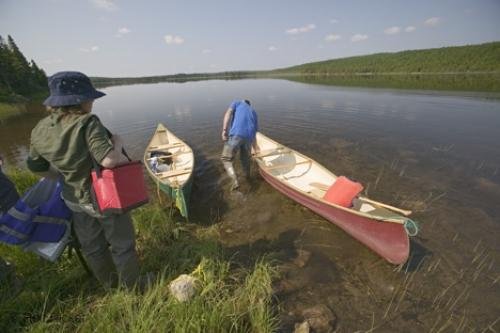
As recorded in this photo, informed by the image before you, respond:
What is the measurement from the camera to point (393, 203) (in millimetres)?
7164

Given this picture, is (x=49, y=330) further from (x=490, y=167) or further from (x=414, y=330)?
(x=490, y=167)

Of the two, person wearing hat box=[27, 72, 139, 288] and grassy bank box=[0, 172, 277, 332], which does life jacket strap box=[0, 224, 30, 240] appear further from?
grassy bank box=[0, 172, 277, 332]

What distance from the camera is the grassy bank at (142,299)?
303 cm

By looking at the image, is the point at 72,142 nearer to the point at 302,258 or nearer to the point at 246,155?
the point at 302,258

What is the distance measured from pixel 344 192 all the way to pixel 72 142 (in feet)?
16.6

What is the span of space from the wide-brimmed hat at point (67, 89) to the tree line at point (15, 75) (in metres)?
50.7

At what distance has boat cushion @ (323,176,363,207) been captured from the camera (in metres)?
5.41

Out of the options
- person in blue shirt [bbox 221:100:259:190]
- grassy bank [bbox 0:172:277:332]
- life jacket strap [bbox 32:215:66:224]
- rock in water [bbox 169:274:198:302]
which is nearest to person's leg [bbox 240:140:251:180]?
person in blue shirt [bbox 221:100:259:190]

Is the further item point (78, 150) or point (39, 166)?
point (39, 166)

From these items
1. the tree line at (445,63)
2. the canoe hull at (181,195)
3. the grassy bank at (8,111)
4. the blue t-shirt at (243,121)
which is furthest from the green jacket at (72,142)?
the tree line at (445,63)

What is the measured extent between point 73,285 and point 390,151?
12.1 meters

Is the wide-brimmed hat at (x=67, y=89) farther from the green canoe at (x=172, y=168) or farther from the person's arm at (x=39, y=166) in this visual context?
the green canoe at (x=172, y=168)

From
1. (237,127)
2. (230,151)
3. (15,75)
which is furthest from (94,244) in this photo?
(15,75)

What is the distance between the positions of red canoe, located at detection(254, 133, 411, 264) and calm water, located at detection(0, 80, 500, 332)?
324 millimetres
